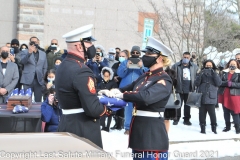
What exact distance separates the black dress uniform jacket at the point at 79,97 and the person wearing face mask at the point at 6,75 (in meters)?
5.57

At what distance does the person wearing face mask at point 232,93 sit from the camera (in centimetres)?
1166

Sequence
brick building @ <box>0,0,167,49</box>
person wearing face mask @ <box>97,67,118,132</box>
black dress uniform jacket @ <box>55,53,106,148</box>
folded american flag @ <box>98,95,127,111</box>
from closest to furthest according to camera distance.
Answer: black dress uniform jacket @ <box>55,53,106,148</box> → folded american flag @ <box>98,95,127,111</box> → person wearing face mask @ <box>97,67,118,132</box> → brick building @ <box>0,0,167,49</box>

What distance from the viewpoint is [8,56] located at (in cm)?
1073

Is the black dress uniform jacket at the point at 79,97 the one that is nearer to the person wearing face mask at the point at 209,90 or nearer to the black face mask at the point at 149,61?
the black face mask at the point at 149,61

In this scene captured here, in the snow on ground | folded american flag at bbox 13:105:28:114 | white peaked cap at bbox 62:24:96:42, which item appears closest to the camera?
white peaked cap at bbox 62:24:96:42

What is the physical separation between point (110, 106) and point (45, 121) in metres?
2.47

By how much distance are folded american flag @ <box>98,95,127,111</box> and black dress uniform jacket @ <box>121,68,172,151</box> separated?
69mm

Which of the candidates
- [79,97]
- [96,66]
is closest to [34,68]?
[96,66]

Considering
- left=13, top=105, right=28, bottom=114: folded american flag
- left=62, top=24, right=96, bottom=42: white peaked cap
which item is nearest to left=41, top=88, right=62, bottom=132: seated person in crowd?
left=13, top=105, right=28, bottom=114: folded american flag

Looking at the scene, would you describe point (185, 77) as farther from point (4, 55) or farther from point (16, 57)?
point (4, 55)

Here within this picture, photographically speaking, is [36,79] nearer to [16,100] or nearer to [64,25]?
[16,100]

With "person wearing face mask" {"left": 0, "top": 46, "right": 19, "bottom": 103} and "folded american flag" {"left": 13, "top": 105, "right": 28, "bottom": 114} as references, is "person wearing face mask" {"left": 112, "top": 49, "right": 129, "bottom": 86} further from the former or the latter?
"folded american flag" {"left": 13, "top": 105, "right": 28, "bottom": 114}

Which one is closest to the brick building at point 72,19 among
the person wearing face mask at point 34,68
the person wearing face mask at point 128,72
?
the person wearing face mask at point 34,68

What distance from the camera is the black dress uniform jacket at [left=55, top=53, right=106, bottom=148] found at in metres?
4.61
